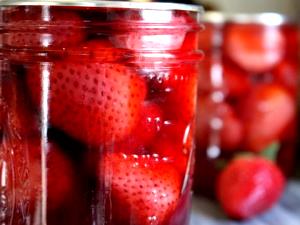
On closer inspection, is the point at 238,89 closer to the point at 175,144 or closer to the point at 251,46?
the point at 251,46

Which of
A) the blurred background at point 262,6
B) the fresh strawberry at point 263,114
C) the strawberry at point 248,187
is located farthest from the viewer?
the blurred background at point 262,6

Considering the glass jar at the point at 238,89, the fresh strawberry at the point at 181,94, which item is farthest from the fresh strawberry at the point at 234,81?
the fresh strawberry at the point at 181,94

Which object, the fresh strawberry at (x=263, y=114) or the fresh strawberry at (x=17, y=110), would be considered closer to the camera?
the fresh strawberry at (x=17, y=110)

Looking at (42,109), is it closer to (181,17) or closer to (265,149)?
(181,17)

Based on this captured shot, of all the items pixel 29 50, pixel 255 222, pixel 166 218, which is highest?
pixel 29 50

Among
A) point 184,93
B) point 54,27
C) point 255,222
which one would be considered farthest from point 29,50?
point 255,222

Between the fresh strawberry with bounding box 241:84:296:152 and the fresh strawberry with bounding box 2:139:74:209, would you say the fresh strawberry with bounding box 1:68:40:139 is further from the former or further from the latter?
the fresh strawberry with bounding box 241:84:296:152

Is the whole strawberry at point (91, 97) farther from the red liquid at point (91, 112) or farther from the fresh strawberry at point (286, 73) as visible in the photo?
the fresh strawberry at point (286, 73)
